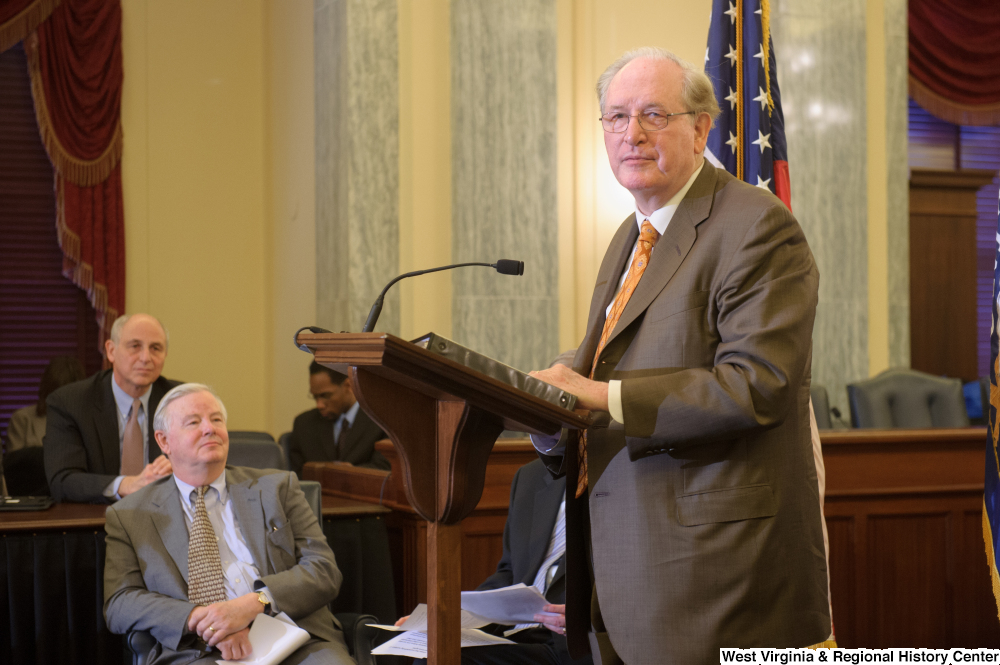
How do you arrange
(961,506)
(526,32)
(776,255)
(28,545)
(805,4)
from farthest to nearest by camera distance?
(805,4) → (526,32) → (961,506) → (28,545) → (776,255)

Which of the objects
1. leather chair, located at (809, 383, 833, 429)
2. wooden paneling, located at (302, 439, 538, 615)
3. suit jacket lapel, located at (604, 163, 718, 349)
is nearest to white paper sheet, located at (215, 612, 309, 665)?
wooden paneling, located at (302, 439, 538, 615)

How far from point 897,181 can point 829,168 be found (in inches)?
26.3

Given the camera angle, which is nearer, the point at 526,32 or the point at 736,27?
the point at 736,27

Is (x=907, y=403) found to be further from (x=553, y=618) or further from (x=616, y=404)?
(x=616, y=404)

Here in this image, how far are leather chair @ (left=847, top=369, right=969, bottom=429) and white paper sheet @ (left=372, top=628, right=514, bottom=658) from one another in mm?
3837

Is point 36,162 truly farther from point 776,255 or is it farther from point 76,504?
point 776,255

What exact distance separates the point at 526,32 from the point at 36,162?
3.76 meters

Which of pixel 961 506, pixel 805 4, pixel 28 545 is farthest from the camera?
pixel 805 4

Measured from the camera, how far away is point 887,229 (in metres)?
7.72

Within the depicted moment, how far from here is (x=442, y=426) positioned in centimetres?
192

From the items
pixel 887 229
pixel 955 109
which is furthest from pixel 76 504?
pixel 955 109

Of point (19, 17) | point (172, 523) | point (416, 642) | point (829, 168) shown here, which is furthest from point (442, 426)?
point (19, 17)

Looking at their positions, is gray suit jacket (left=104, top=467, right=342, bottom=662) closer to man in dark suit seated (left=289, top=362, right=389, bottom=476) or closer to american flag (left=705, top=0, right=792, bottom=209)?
american flag (left=705, top=0, right=792, bottom=209)

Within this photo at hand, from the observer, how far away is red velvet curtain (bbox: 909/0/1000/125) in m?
9.10
